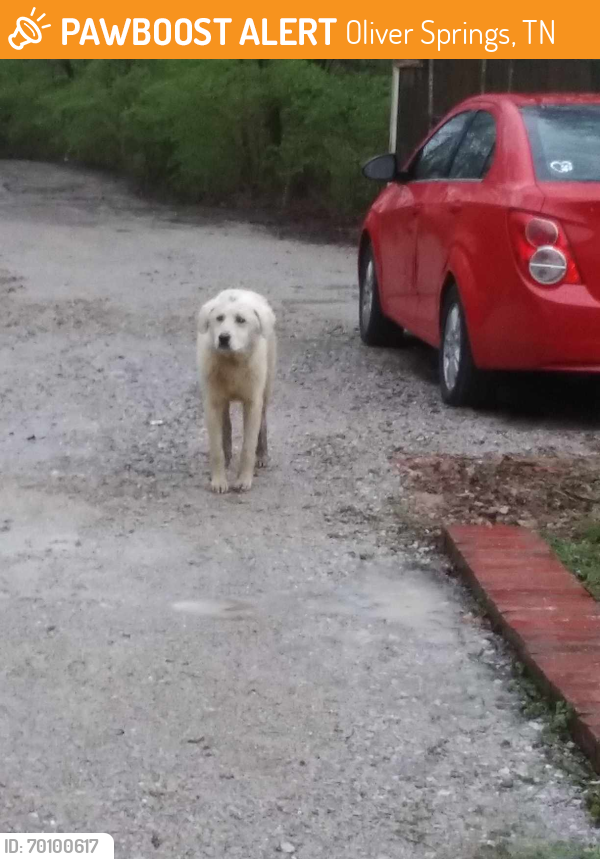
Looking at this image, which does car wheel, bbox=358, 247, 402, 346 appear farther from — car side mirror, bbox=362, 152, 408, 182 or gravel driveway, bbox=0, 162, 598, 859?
car side mirror, bbox=362, 152, 408, 182

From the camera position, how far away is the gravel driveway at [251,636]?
3.94 m

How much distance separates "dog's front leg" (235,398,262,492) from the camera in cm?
728

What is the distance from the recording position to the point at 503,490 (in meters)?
7.00

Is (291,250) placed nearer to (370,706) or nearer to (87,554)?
(87,554)

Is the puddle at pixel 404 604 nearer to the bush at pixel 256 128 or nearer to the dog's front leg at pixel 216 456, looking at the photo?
the dog's front leg at pixel 216 456

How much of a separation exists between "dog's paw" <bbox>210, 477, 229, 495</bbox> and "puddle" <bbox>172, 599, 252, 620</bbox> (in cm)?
163

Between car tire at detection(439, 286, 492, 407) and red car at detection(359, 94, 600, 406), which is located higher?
red car at detection(359, 94, 600, 406)

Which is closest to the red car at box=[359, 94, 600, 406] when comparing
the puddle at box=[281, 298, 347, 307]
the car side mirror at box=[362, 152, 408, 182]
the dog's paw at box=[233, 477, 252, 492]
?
the car side mirror at box=[362, 152, 408, 182]

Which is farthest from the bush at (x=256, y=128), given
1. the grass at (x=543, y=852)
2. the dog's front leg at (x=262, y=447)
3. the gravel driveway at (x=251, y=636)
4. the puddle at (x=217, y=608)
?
the grass at (x=543, y=852)

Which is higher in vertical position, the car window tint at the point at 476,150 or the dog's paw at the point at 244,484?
the car window tint at the point at 476,150

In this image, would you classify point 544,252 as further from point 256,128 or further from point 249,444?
point 256,128

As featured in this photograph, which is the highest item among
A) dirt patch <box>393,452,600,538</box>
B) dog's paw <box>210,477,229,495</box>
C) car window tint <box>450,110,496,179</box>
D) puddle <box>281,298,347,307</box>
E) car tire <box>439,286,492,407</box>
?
car window tint <box>450,110,496,179</box>

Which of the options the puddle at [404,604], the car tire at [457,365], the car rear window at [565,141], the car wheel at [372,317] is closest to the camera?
the puddle at [404,604]

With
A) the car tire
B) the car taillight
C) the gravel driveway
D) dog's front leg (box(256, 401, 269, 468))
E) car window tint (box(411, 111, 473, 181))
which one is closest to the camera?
the gravel driveway
